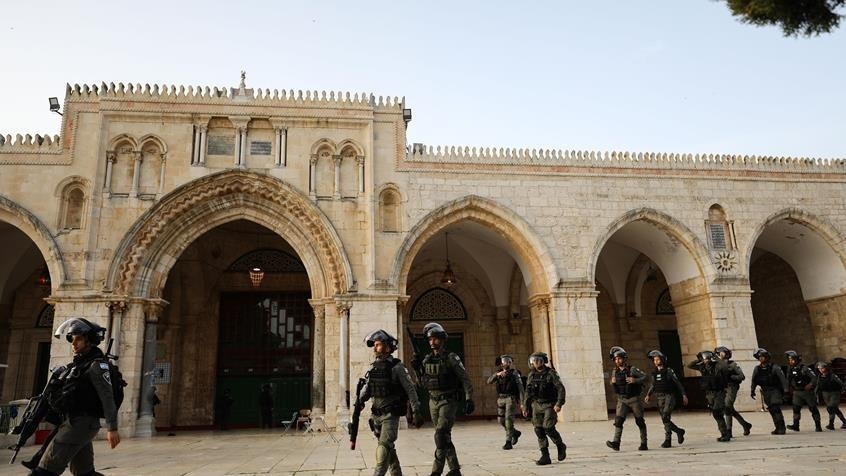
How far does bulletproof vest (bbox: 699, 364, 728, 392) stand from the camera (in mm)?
8273

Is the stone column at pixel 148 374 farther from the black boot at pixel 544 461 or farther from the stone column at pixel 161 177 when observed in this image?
the black boot at pixel 544 461

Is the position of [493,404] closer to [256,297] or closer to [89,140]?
[256,297]

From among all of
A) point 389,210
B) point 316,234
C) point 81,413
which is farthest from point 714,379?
point 316,234

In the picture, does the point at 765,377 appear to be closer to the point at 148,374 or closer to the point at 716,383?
the point at 716,383

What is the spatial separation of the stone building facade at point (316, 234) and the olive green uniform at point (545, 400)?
580 cm

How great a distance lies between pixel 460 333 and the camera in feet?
57.6

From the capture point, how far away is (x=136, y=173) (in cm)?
1264

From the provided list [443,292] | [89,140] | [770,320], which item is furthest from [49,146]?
[770,320]

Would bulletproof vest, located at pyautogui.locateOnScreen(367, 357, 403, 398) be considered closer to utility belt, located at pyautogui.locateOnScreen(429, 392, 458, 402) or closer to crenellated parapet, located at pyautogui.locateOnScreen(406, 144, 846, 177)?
utility belt, located at pyautogui.locateOnScreen(429, 392, 458, 402)

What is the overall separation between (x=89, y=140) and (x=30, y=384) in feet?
22.6

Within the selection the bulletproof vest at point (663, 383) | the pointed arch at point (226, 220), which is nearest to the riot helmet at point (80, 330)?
the bulletproof vest at point (663, 383)

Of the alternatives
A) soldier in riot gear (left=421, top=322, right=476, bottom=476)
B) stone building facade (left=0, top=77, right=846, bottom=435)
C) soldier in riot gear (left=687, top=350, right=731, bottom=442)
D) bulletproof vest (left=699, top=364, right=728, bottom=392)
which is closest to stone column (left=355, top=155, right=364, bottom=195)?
stone building facade (left=0, top=77, right=846, bottom=435)

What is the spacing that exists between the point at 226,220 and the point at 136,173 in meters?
2.09

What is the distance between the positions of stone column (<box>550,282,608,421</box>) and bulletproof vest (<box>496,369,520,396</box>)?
4432 mm
